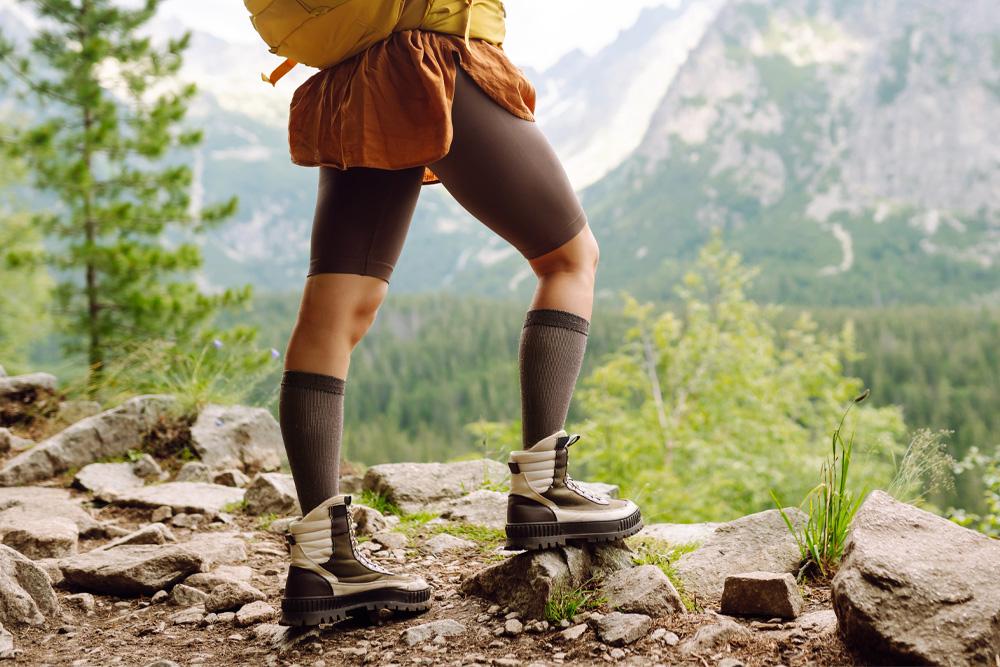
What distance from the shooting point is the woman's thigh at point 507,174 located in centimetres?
186

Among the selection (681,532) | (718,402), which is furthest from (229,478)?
(718,402)

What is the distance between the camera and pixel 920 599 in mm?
1604

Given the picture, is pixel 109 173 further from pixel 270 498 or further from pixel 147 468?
pixel 270 498

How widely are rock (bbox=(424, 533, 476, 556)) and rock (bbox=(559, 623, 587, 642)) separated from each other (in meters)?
0.98

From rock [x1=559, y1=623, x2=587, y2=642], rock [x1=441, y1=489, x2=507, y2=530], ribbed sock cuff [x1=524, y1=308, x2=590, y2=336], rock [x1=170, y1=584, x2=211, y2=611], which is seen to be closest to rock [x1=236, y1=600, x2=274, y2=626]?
rock [x1=170, y1=584, x2=211, y2=611]

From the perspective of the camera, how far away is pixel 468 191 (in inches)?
75.7

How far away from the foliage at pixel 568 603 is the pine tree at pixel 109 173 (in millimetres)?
7521

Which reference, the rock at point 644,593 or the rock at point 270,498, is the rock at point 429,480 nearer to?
the rock at point 270,498

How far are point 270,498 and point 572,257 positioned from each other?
2.26 metres

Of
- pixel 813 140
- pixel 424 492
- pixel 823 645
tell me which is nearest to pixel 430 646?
pixel 823 645

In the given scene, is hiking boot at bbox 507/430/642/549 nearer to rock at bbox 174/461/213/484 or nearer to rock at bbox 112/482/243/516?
rock at bbox 112/482/243/516

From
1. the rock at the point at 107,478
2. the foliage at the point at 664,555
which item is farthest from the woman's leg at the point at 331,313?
the rock at the point at 107,478

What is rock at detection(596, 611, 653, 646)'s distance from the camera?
184 centimetres

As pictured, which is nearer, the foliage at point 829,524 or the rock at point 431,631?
the rock at point 431,631
